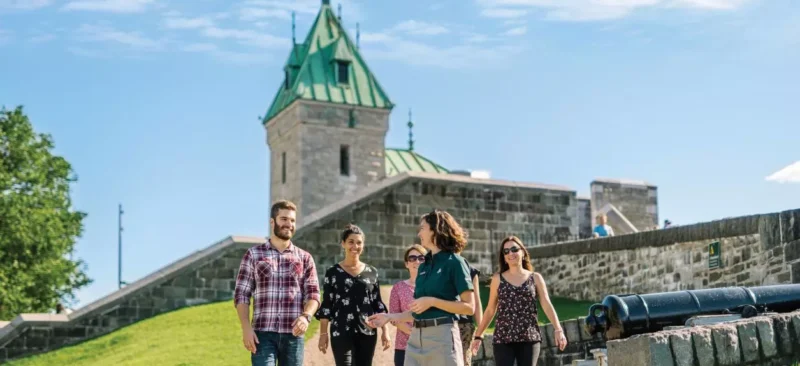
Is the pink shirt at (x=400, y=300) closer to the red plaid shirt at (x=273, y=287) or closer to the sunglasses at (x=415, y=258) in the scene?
the sunglasses at (x=415, y=258)

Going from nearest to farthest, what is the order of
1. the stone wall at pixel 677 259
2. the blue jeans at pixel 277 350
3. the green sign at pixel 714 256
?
1. the blue jeans at pixel 277 350
2. the stone wall at pixel 677 259
3. the green sign at pixel 714 256

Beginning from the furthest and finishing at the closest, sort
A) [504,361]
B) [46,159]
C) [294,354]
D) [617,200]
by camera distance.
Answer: [46,159], [617,200], [504,361], [294,354]

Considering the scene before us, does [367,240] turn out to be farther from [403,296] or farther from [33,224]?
[33,224]

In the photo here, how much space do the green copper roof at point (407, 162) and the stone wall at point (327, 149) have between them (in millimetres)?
2409

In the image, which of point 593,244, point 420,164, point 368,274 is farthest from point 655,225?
point 420,164

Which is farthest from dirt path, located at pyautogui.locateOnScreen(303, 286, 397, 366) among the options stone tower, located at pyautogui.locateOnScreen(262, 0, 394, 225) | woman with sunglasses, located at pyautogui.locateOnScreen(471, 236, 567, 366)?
stone tower, located at pyautogui.locateOnScreen(262, 0, 394, 225)

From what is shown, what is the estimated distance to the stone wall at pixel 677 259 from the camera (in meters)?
13.9

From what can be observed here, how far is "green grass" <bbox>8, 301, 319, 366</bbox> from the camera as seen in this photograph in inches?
557

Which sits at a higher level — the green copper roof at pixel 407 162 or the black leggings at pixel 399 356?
the green copper roof at pixel 407 162

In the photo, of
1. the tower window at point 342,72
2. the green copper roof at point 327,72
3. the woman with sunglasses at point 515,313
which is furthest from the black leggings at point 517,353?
the tower window at point 342,72

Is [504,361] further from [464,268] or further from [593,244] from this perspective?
[593,244]

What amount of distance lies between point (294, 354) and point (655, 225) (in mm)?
23861

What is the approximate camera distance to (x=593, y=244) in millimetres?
18797

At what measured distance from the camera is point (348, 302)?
8781 mm
